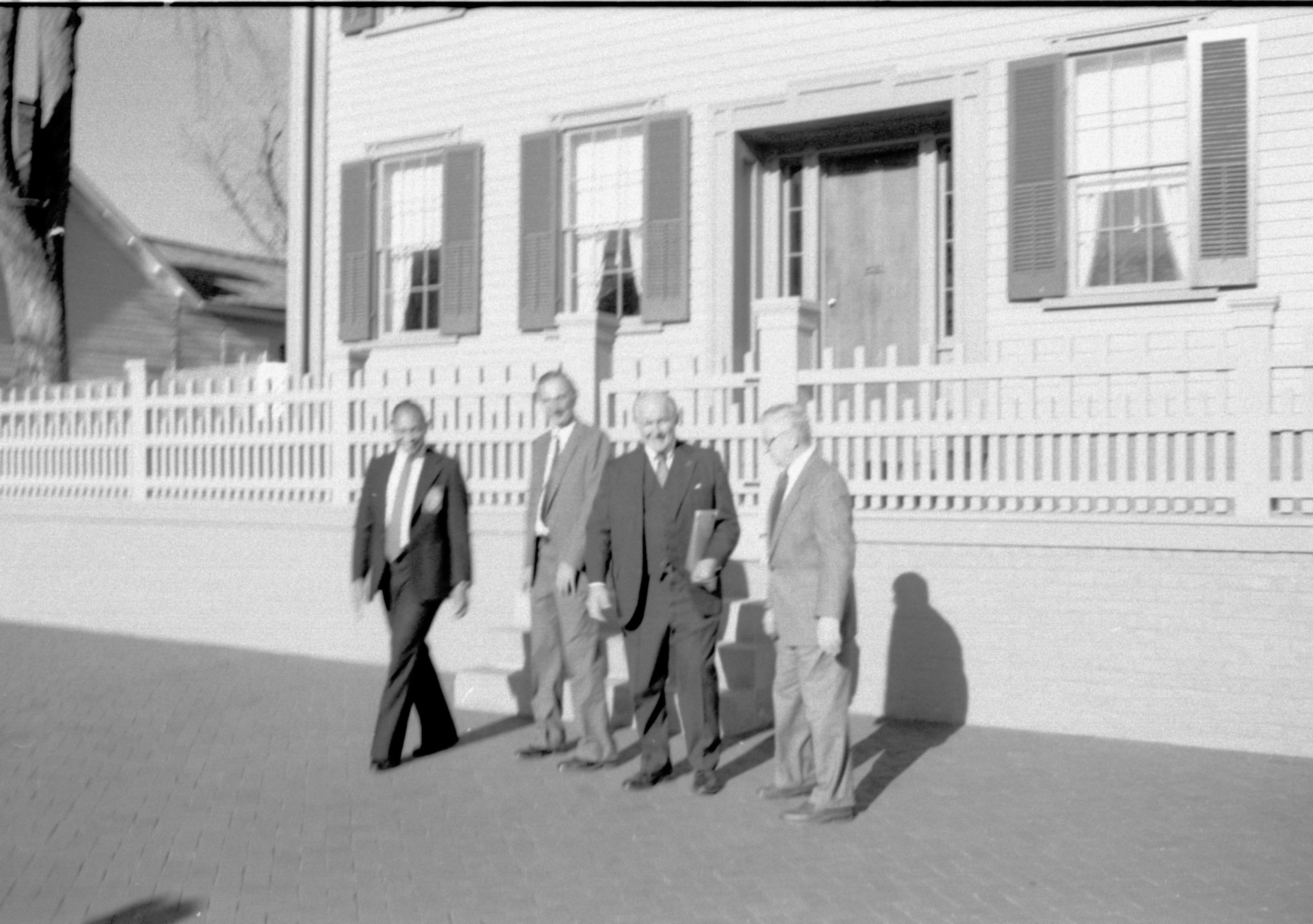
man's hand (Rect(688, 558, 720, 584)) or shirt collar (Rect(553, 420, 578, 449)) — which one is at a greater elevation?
shirt collar (Rect(553, 420, 578, 449))

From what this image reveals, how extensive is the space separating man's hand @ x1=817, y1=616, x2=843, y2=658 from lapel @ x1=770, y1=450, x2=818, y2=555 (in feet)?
1.70

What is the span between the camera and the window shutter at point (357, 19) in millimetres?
14891

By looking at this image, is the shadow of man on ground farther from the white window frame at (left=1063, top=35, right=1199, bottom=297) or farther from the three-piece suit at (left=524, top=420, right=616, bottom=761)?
the white window frame at (left=1063, top=35, right=1199, bottom=297)

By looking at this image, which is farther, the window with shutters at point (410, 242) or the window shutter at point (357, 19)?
the window shutter at point (357, 19)

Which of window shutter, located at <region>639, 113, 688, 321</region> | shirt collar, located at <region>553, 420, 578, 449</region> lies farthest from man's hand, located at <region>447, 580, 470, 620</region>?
window shutter, located at <region>639, 113, 688, 321</region>

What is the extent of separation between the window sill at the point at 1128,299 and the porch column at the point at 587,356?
12.0 ft

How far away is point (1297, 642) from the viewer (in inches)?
309

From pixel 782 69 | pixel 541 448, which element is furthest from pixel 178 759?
pixel 782 69

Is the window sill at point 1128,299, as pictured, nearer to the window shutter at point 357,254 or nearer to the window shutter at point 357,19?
the window shutter at point 357,254

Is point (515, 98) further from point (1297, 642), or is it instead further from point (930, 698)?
point (1297, 642)

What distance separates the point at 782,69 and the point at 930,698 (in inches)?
250

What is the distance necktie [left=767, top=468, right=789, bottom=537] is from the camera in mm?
6668

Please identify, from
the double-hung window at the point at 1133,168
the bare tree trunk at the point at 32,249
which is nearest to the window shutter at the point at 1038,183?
the double-hung window at the point at 1133,168

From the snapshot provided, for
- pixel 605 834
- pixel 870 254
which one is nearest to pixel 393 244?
pixel 870 254
